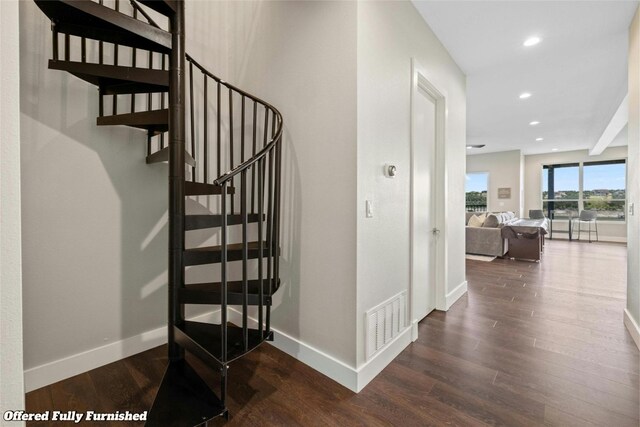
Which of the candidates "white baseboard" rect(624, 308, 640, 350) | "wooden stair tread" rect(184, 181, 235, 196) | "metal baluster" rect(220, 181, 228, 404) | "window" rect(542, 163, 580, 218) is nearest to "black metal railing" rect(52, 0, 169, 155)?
"wooden stair tread" rect(184, 181, 235, 196)

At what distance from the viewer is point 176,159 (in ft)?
5.63

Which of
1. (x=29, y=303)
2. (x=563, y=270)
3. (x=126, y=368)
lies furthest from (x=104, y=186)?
(x=563, y=270)

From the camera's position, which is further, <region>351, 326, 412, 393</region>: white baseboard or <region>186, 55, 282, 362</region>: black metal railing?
<region>186, 55, 282, 362</region>: black metal railing

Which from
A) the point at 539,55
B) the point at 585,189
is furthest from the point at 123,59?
the point at 585,189

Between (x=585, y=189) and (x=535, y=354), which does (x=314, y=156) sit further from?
(x=585, y=189)

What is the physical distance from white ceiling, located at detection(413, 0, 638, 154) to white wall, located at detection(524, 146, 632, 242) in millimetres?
3786

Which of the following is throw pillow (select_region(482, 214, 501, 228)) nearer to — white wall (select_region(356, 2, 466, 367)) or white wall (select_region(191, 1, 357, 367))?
white wall (select_region(356, 2, 466, 367))

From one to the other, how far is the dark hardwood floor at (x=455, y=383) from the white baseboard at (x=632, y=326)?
0.15 ft

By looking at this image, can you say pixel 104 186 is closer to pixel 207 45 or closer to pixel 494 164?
pixel 207 45

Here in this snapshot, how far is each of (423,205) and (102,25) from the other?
276 centimetres

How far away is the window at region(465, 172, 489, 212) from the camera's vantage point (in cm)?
986

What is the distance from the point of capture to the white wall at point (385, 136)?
181cm

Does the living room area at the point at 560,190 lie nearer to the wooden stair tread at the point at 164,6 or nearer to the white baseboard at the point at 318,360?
the white baseboard at the point at 318,360

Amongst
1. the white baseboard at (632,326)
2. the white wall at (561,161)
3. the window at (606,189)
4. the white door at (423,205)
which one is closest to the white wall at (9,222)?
the white door at (423,205)
